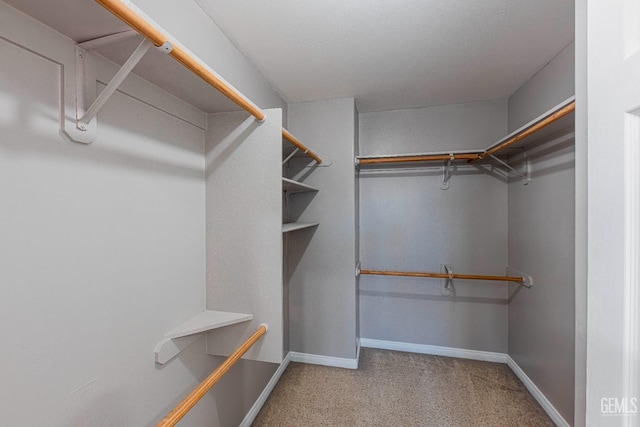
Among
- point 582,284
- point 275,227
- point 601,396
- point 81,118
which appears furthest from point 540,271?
point 81,118

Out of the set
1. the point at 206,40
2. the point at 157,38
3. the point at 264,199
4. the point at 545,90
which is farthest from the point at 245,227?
the point at 545,90

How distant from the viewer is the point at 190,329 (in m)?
1.13

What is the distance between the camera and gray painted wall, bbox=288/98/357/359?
94.5 inches

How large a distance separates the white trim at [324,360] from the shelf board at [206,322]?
149cm

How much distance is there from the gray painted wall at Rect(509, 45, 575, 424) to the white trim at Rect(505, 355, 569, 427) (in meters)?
0.04

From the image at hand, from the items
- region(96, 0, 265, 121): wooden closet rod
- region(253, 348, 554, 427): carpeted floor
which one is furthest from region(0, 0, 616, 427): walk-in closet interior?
region(253, 348, 554, 427): carpeted floor

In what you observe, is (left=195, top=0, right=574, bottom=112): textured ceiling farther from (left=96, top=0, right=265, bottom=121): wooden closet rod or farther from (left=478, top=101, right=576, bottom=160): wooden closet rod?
(left=96, top=0, right=265, bottom=121): wooden closet rod

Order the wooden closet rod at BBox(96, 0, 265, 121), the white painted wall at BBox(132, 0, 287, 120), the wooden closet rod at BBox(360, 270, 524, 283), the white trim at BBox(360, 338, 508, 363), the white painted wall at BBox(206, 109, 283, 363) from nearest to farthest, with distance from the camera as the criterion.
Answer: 1. the wooden closet rod at BBox(96, 0, 265, 121)
2. the white painted wall at BBox(132, 0, 287, 120)
3. the white painted wall at BBox(206, 109, 283, 363)
4. the wooden closet rod at BBox(360, 270, 524, 283)
5. the white trim at BBox(360, 338, 508, 363)

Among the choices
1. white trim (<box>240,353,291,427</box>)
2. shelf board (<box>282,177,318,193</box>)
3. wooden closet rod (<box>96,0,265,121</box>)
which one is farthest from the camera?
white trim (<box>240,353,291,427</box>)

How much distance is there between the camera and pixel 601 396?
1.50ft

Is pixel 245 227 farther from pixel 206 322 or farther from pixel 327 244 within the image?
pixel 327 244

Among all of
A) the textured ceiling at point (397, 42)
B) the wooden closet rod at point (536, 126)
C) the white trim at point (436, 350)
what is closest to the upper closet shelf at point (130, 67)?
the textured ceiling at point (397, 42)

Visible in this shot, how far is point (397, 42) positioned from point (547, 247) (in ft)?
5.74

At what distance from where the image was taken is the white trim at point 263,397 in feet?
5.74
